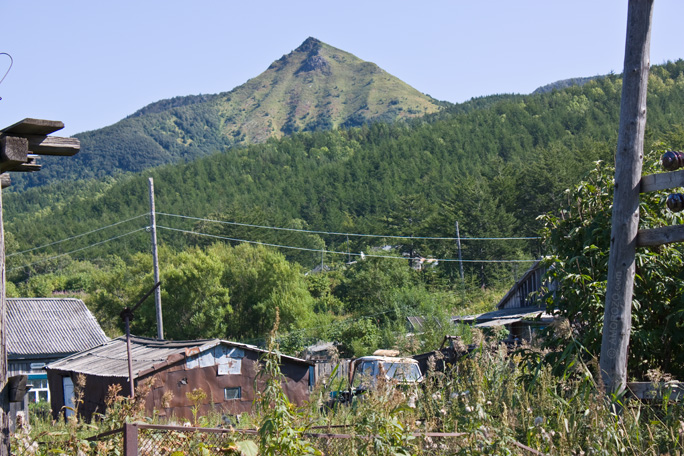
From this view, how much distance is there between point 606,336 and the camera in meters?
6.07

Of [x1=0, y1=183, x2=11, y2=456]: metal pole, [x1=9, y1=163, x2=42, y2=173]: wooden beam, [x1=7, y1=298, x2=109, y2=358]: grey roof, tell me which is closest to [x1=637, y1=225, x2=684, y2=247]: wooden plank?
[x1=9, y1=163, x2=42, y2=173]: wooden beam

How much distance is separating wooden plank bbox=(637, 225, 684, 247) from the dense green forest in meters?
7.96

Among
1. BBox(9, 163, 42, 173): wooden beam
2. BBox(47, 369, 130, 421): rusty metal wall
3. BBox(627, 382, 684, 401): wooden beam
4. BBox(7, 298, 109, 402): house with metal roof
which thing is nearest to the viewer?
BBox(9, 163, 42, 173): wooden beam

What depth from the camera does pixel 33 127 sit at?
4750 millimetres

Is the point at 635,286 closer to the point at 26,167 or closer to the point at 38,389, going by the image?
the point at 26,167

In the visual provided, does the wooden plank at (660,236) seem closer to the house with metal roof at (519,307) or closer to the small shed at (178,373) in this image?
the small shed at (178,373)

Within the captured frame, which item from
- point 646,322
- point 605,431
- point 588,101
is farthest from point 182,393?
point 588,101

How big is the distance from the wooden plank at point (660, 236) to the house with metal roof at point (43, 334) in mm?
27065

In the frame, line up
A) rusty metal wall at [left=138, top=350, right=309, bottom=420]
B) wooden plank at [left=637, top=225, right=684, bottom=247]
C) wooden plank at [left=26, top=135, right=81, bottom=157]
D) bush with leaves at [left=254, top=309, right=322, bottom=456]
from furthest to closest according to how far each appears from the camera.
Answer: rusty metal wall at [left=138, top=350, right=309, bottom=420]
wooden plank at [left=637, top=225, right=684, bottom=247]
wooden plank at [left=26, top=135, right=81, bottom=157]
bush with leaves at [left=254, top=309, right=322, bottom=456]

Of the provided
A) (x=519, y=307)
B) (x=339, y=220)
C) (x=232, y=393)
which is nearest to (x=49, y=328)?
(x=232, y=393)

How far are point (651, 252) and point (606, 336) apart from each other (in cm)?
105

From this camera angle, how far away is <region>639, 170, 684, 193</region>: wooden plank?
231 inches

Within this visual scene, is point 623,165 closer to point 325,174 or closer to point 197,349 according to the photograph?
point 197,349

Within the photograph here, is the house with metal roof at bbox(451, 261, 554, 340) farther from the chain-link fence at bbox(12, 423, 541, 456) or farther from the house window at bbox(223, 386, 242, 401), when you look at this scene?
the chain-link fence at bbox(12, 423, 541, 456)
